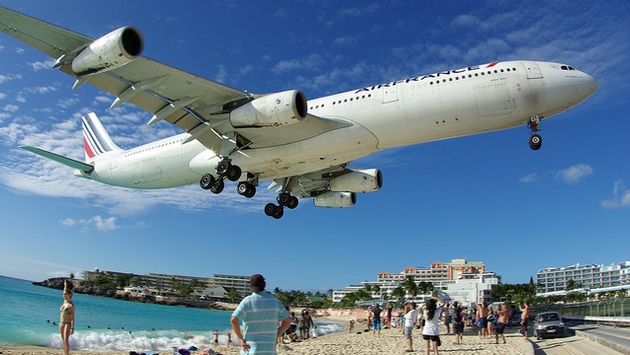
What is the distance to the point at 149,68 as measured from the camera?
62.7ft

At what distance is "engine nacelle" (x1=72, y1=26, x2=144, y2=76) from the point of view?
16.8m

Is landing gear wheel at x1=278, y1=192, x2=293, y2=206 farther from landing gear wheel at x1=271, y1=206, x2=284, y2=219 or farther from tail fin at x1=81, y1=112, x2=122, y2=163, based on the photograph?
tail fin at x1=81, y1=112, x2=122, y2=163

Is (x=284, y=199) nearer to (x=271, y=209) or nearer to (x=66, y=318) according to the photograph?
(x=271, y=209)

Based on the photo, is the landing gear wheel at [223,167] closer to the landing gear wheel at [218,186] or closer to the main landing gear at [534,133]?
the landing gear wheel at [218,186]

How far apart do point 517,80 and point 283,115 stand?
1003 centimetres

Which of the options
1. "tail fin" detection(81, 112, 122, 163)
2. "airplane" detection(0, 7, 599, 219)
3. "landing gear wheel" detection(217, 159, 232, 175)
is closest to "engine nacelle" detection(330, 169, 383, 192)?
"airplane" detection(0, 7, 599, 219)

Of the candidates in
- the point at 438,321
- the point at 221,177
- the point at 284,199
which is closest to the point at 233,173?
the point at 221,177

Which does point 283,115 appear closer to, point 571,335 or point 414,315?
point 414,315

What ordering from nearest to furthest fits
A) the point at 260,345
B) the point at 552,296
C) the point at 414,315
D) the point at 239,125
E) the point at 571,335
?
1. the point at 260,345
2. the point at 414,315
3. the point at 239,125
4. the point at 571,335
5. the point at 552,296

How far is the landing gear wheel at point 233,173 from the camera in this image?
23155 mm

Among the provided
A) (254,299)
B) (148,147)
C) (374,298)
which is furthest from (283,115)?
(374,298)

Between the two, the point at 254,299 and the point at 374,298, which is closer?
the point at 254,299

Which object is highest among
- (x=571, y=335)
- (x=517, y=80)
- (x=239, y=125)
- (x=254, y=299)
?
(x=517, y=80)

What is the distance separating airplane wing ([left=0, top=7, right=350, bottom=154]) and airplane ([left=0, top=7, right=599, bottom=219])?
1.8 inches
